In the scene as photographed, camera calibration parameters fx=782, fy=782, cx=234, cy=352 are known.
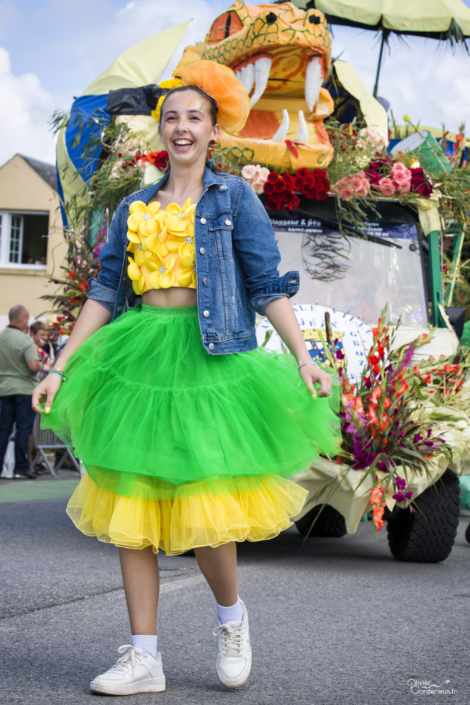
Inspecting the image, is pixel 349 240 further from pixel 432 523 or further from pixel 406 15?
pixel 406 15

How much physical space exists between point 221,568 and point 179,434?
1.43 feet

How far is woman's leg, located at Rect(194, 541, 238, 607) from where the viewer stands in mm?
2334

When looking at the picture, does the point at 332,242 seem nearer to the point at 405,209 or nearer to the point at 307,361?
the point at 405,209

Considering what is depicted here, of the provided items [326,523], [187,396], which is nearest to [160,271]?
[187,396]

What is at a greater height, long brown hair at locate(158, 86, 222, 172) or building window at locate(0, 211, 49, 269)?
building window at locate(0, 211, 49, 269)

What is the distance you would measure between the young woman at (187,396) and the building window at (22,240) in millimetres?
19981

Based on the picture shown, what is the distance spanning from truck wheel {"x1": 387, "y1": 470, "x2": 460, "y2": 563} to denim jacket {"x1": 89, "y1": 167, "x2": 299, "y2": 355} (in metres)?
2.34

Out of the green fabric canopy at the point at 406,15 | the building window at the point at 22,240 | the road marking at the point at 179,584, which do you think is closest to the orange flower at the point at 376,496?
the road marking at the point at 179,584

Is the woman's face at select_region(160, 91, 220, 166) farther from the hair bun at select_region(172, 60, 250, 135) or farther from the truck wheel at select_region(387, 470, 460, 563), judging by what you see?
the truck wheel at select_region(387, 470, 460, 563)

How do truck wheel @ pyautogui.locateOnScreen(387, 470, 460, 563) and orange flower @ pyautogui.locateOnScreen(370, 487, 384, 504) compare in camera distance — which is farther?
truck wheel @ pyautogui.locateOnScreen(387, 470, 460, 563)

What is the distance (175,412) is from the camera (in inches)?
90.8

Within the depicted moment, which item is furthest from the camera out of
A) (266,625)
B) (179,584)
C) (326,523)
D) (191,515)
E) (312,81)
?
(326,523)

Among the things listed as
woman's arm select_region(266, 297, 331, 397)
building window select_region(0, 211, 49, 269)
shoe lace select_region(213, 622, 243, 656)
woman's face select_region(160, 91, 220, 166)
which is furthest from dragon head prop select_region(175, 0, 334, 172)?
building window select_region(0, 211, 49, 269)

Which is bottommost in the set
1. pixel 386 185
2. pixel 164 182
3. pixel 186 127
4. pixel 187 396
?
pixel 187 396
